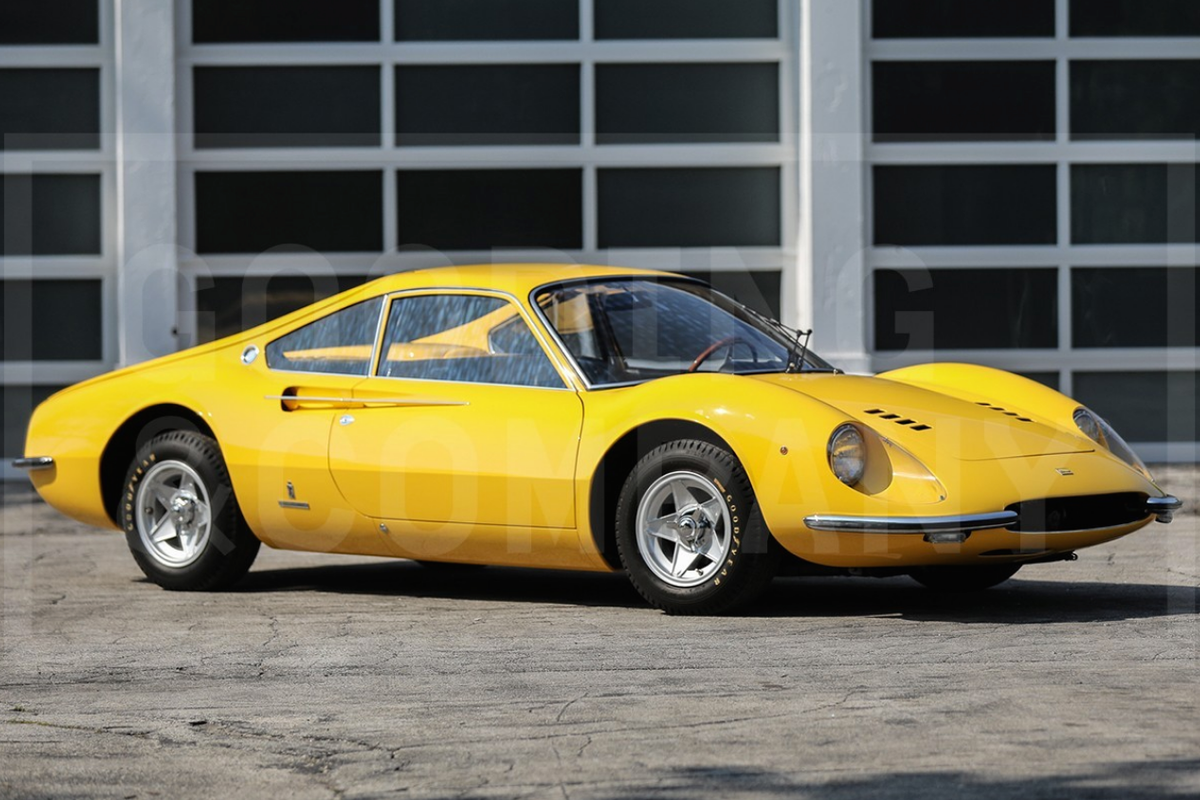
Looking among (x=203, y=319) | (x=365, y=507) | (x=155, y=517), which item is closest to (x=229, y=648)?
(x=365, y=507)

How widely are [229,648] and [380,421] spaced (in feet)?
4.29

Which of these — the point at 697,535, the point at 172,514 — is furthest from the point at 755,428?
the point at 172,514

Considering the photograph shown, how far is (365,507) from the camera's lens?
6809 mm

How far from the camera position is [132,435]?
760 cm

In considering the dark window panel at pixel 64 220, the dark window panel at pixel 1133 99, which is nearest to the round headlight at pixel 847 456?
Answer: the dark window panel at pixel 1133 99

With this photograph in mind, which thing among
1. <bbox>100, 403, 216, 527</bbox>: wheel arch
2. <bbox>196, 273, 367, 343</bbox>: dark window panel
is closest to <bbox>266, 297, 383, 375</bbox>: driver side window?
<bbox>100, 403, 216, 527</bbox>: wheel arch

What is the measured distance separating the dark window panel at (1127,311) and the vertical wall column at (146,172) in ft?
19.9

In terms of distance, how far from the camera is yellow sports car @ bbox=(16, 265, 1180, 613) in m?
5.85

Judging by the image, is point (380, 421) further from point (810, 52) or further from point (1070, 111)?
point (1070, 111)

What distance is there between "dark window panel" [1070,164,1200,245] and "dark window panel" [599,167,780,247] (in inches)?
81.1

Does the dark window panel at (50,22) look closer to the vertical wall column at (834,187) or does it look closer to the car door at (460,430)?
the vertical wall column at (834,187)

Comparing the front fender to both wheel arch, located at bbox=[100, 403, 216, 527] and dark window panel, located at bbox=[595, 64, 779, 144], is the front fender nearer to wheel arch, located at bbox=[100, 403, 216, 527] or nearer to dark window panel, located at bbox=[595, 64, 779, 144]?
wheel arch, located at bbox=[100, 403, 216, 527]

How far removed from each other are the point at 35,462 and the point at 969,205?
6757 millimetres

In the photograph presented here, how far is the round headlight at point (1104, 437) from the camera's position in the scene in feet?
21.3
